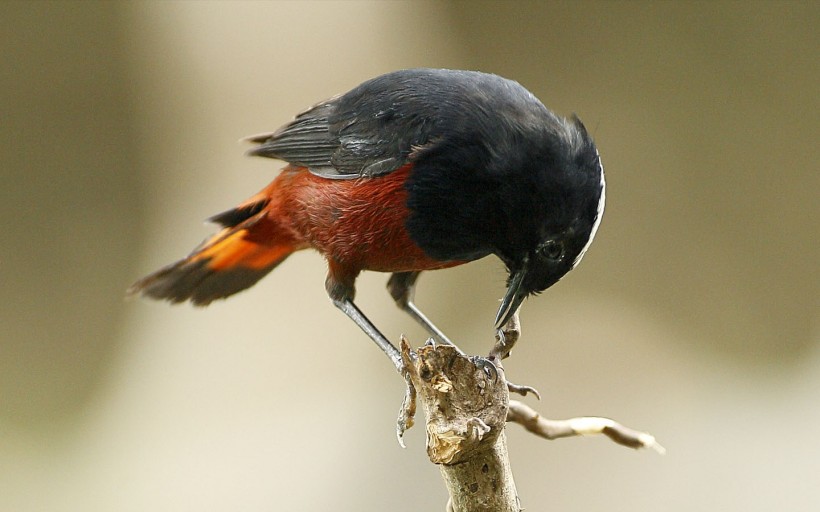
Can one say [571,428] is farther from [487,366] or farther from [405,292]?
[405,292]

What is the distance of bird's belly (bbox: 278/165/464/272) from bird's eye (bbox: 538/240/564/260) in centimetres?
41

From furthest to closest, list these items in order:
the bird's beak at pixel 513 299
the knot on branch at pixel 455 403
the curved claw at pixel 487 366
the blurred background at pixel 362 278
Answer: the blurred background at pixel 362 278 → the bird's beak at pixel 513 299 → the curved claw at pixel 487 366 → the knot on branch at pixel 455 403

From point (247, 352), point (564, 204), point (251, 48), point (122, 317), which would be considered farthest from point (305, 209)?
point (122, 317)

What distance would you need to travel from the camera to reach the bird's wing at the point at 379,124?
268 centimetres

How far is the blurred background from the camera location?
188 inches

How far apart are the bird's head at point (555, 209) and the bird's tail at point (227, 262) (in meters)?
1.14

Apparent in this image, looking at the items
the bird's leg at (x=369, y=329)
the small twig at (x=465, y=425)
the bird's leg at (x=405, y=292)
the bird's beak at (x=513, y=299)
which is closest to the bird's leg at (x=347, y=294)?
the bird's leg at (x=369, y=329)

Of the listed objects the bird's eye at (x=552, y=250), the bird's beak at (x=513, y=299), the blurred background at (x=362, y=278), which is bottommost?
the blurred background at (x=362, y=278)

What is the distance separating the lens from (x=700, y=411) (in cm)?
495

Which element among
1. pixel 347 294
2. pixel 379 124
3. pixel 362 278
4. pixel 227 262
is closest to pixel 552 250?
pixel 379 124

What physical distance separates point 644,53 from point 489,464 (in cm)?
355

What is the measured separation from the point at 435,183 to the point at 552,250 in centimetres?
43

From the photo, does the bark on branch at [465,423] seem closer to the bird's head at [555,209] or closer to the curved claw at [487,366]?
the curved claw at [487,366]

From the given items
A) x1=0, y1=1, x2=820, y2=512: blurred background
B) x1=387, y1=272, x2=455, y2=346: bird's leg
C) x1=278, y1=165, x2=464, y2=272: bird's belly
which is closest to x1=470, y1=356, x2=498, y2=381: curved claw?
x1=278, y1=165, x2=464, y2=272: bird's belly
